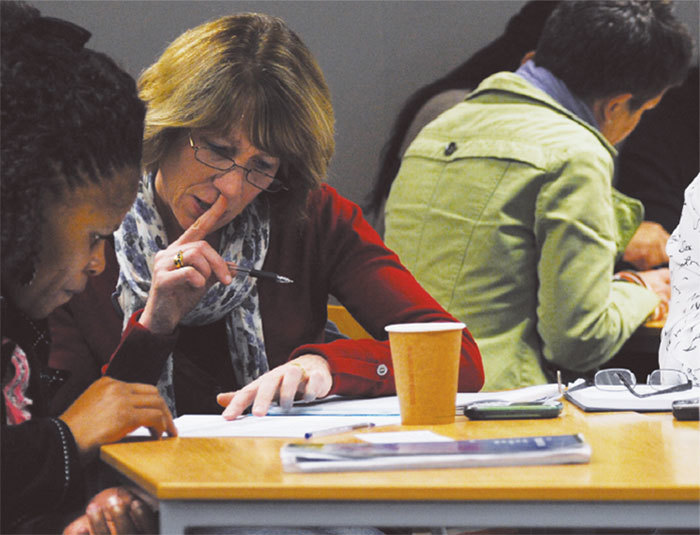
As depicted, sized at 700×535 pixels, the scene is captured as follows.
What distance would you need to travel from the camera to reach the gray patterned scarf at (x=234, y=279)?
192 centimetres

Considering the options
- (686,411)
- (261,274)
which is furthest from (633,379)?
(261,274)

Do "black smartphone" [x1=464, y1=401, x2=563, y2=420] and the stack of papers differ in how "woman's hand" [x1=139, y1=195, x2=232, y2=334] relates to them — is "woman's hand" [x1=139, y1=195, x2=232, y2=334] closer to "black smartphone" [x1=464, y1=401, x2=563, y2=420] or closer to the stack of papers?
"black smartphone" [x1=464, y1=401, x2=563, y2=420]

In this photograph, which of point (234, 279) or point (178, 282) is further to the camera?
point (234, 279)

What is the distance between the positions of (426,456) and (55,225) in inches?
21.0

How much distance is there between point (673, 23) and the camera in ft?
9.84

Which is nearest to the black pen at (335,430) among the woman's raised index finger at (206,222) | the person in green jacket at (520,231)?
the woman's raised index finger at (206,222)

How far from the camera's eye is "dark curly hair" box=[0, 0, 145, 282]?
3.91ft

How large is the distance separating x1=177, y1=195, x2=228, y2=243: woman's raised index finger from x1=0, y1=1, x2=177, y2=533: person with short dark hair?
49cm

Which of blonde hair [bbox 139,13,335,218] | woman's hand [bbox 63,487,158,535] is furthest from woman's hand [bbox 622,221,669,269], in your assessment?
woman's hand [bbox 63,487,158,535]

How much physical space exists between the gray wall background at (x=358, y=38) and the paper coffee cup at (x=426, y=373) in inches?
104

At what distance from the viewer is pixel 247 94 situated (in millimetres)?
1842

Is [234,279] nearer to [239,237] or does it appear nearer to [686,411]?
[239,237]

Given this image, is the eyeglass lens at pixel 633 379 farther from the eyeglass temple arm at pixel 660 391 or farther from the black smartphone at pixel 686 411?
the black smartphone at pixel 686 411

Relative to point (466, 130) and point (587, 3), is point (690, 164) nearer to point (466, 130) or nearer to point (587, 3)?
point (587, 3)
